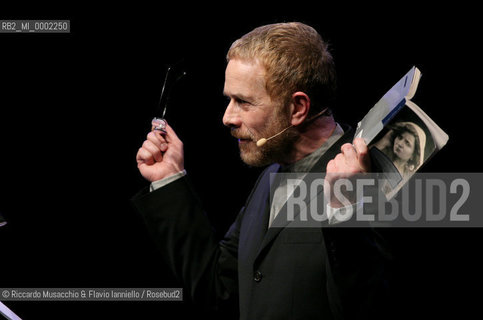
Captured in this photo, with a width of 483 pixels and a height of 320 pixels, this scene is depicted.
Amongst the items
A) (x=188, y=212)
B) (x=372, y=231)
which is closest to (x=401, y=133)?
(x=372, y=231)

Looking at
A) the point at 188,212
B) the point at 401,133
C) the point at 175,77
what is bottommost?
the point at 188,212

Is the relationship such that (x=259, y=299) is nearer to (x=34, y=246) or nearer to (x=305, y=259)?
(x=305, y=259)

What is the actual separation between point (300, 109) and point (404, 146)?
58 cm

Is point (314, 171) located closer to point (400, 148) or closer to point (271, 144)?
point (271, 144)

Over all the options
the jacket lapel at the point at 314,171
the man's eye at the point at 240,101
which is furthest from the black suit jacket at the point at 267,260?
the man's eye at the point at 240,101

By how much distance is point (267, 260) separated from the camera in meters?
1.54

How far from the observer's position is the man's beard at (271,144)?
1687 millimetres

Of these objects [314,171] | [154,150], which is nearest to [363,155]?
[314,171]

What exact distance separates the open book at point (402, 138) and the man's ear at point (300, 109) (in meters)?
0.48

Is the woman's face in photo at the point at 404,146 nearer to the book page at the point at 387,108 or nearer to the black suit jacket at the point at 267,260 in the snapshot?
the book page at the point at 387,108

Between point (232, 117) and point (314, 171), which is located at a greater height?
point (232, 117)

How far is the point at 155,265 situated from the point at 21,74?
971 millimetres

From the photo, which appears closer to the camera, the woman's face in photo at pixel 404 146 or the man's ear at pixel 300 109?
the woman's face in photo at pixel 404 146

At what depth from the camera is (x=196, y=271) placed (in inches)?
67.7
